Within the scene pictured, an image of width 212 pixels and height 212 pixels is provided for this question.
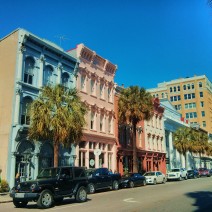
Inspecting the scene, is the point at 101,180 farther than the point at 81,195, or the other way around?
the point at 101,180

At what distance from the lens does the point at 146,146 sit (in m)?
46.7

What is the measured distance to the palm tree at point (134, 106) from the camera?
36.2m

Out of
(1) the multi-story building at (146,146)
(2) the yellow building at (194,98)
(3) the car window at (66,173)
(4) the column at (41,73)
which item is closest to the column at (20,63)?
(4) the column at (41,73)

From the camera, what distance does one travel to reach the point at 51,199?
14602 millimetres

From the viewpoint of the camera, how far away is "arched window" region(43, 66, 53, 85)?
2948 cm

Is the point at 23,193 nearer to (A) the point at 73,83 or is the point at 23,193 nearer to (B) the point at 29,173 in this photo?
(B) the point at 29,173

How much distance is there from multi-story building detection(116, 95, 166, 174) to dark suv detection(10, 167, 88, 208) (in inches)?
868

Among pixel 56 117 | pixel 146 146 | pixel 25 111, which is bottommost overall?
pixel 146 146

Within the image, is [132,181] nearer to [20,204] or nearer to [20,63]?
[20,63]

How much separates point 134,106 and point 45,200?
2328cm

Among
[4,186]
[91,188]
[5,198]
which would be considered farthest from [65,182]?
[4,186]

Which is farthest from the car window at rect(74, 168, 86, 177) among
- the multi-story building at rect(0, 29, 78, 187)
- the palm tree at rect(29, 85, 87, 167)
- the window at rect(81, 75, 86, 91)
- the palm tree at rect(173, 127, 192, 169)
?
the palm tree at rect(173, 127, 192, 169)

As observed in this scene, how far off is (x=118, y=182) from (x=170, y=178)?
1691 centimetres

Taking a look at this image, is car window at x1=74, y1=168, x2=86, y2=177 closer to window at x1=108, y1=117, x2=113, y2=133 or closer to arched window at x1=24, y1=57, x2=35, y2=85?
arched window at x1=24, y1=57, x2=35, y2=85
